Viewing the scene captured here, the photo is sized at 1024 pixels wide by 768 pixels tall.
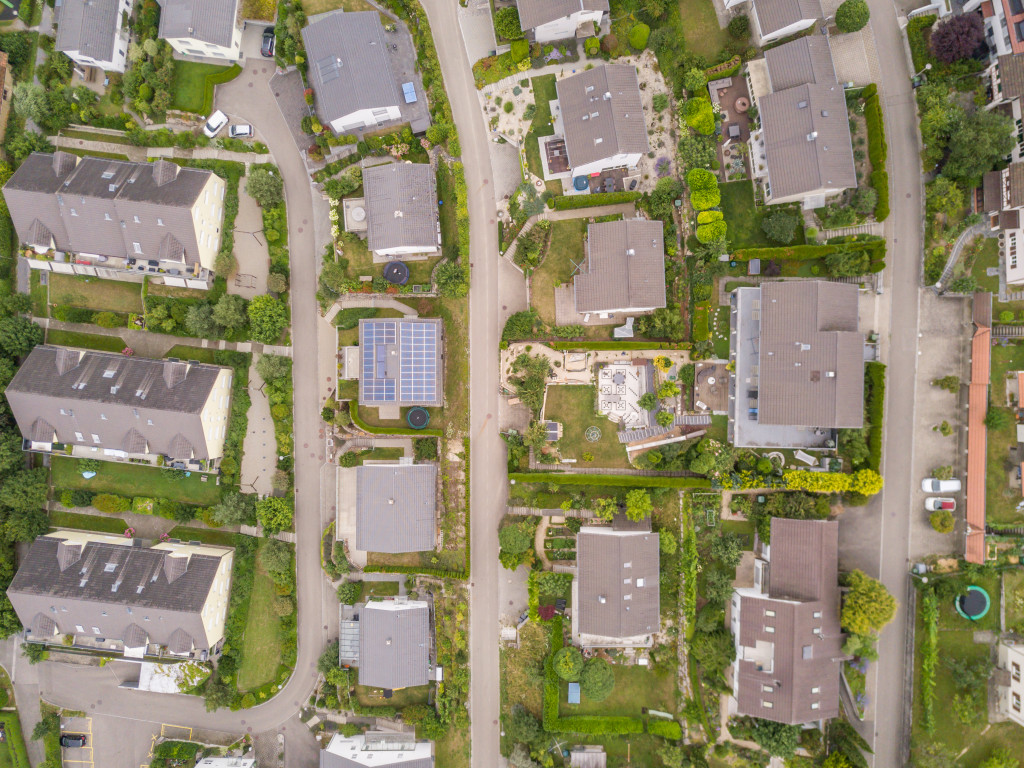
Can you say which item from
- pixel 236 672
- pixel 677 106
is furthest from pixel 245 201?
pixel 236 672

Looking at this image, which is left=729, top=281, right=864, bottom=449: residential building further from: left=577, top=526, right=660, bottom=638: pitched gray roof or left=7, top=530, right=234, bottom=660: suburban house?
left=7, top=530, right=234, bottom=660: suburban house

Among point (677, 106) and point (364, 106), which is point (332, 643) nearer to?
point (364, 106)

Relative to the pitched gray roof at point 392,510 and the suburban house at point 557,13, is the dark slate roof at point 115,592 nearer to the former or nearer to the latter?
the pitched gray roof at point 392,510

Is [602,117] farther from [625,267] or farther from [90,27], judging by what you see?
[90,27]

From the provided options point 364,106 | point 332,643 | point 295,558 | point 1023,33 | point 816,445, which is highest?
point 1023,33

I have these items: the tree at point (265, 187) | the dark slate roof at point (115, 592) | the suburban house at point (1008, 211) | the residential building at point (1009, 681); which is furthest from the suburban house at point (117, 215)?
the residential building at point (1009, 681)

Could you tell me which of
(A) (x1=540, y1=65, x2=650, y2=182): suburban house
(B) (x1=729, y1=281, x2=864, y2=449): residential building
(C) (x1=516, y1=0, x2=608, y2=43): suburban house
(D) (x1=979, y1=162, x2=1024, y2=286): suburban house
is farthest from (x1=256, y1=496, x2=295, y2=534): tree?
(D) (x1=979, y1=162, x2=1024, y2=286): suburban house

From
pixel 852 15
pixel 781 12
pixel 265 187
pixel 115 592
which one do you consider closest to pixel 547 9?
pixel 781 12
